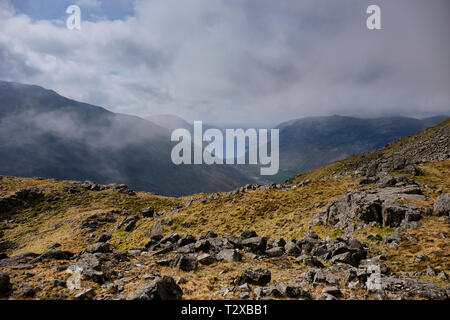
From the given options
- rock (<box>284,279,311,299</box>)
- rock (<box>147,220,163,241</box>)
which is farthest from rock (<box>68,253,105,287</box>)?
rock (<box>147,220,163,241</box>)

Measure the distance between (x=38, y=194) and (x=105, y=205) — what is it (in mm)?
21926

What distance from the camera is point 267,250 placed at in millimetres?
21250

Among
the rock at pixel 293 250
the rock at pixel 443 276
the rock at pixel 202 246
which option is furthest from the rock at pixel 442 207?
the rock at pixel 202 246

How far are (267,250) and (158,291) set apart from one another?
40.4 ft

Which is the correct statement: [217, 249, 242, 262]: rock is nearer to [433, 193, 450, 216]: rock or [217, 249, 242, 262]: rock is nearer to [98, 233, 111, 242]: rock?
[433, 193, 450, 216]: rock

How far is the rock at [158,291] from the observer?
36.7 feet

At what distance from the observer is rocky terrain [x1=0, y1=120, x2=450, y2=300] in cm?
1262

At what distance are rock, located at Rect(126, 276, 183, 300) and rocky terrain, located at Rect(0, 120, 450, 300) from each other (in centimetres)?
5

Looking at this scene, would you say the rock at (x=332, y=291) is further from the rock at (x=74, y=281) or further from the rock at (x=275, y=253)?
the rock at (x=74, y=281)

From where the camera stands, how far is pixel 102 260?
1747cm

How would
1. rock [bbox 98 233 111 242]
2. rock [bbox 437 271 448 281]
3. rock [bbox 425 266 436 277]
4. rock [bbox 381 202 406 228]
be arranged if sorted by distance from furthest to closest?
1. rock [bbox 98 233 111 242]
2. rock [bbox 381 202 406 228]
3. rock [bbox 425 266 436 277]
4. rock [bbox 437 271 448 281]

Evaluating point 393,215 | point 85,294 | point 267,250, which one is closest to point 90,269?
point 85,294
